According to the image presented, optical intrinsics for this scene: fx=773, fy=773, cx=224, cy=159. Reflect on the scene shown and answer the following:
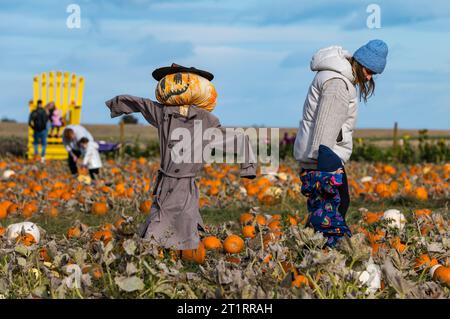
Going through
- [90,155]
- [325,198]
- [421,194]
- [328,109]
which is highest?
[328,109]

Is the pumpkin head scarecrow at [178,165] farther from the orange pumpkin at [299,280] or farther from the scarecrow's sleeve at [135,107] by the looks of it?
the orange pumpkin at [299,280]

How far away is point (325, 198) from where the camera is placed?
210 inches

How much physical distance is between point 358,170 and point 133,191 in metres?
5.55

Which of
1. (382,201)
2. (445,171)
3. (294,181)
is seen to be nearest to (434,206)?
(382,201)

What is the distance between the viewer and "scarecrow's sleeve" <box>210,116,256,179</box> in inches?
215

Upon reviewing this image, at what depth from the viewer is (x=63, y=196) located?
9625 mm

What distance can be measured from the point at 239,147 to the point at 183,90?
0.57 meters

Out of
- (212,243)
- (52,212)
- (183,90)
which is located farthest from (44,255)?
(52,212)

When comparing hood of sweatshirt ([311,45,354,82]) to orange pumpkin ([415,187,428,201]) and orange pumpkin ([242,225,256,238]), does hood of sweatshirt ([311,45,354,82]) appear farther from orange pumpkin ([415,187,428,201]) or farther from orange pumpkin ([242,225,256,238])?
orange pumpkin ([415,187,428,201])

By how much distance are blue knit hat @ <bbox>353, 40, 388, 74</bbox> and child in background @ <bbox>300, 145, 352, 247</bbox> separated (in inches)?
28.5

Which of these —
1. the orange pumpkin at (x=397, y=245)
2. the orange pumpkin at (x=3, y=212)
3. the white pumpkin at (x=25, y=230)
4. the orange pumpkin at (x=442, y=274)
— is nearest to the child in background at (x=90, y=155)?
the orange pumpkin at (x=3, y=212)

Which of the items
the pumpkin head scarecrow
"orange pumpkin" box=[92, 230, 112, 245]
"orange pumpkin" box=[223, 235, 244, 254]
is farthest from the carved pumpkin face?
"orange pumpkin" box=[92, 230, 112, 245]

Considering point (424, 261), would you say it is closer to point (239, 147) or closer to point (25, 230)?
point (239, 147)
